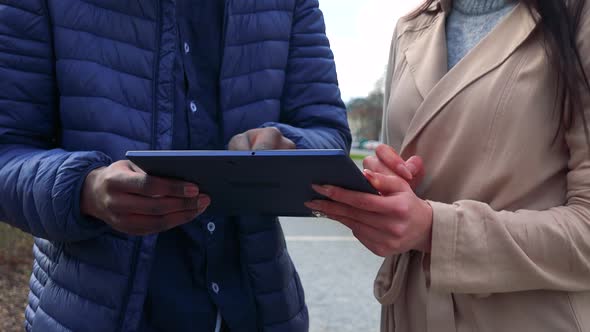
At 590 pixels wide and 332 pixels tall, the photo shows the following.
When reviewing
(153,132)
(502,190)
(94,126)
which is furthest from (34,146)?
(502,190)

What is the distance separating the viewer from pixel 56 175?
128 cm

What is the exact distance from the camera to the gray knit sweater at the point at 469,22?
1450 mm

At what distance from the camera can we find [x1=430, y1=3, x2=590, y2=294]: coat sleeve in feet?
4.04

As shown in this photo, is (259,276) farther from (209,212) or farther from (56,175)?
(56,175)

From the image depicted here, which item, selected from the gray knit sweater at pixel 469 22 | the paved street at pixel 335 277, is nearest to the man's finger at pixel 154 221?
the gray knit sweater at pixel 469 22

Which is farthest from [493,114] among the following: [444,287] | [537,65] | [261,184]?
[261,184]

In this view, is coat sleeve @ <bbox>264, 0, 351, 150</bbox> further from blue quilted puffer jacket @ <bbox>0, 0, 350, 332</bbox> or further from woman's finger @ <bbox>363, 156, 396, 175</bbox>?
woman's finger @ <bbox>363, 156, 396, 175</bbox>

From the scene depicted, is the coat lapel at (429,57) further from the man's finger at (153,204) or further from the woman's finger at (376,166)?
the man's finger at (153,204)

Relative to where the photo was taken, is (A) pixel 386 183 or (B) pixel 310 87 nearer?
(A) pixel 386 183

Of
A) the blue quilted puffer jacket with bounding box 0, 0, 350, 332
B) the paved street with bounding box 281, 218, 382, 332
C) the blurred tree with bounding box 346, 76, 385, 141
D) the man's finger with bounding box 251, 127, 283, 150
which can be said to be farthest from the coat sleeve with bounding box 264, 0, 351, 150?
the blurred tree with bounding box 346, 76, 385, 141

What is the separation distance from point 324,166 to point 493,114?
0.50m

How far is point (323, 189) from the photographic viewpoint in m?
1.13

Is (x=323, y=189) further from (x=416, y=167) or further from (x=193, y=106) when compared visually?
(x=193, y=106)

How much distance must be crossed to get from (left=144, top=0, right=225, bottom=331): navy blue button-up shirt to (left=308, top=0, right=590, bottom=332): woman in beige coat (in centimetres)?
44
